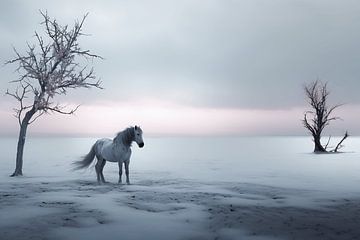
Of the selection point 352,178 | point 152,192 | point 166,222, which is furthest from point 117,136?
point 352,178

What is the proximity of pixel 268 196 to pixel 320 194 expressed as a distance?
1.88 meters

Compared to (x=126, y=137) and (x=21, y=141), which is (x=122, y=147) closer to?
(x=126, y=137)

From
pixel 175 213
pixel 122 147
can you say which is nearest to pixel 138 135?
pixel 122 147

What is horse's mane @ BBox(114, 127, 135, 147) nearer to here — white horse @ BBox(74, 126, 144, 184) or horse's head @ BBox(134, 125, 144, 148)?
white horse @ BBox(74, 126, 144, 184)

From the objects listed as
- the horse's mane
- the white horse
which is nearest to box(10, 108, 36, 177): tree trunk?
the white horse

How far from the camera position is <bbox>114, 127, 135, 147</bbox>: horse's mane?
13108 mm

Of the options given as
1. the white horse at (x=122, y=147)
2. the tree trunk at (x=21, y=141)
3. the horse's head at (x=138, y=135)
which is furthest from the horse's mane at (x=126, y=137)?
the tree trunk at (x=21, y=141)

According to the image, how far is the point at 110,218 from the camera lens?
7.17 meters

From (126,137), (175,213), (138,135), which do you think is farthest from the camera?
(126,137)

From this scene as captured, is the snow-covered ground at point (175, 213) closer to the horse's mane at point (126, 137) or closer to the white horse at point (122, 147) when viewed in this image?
the white horse at point (122, 147)

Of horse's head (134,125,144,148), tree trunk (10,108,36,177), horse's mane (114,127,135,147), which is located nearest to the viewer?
horse's head (134,125,144,148)

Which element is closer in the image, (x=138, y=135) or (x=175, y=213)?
(x=175, y=213)

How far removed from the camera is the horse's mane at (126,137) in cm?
1311

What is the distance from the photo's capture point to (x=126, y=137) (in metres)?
13.2
